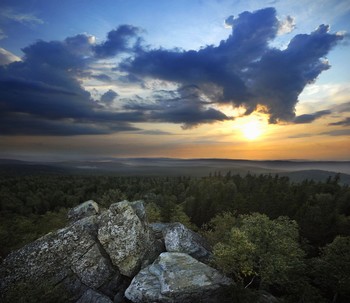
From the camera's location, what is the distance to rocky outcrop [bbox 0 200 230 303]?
4188 centimetres

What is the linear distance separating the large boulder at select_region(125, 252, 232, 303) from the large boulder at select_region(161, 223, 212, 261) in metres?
7.23

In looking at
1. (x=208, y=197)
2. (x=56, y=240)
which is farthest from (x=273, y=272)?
(x=208, y=197)

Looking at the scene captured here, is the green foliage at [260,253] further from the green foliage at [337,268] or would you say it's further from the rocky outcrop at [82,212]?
the rocky outcrop at [82,212]

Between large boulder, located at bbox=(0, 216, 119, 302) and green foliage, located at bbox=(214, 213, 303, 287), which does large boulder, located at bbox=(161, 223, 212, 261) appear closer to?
green foliage, located at bbox=(214, 213, 303, 287)

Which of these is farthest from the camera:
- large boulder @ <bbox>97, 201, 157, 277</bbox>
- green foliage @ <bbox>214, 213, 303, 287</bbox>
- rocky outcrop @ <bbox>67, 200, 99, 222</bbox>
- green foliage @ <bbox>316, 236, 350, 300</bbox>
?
rocky outcrop @ <bbox>67, 200, 99, 222</bbox>

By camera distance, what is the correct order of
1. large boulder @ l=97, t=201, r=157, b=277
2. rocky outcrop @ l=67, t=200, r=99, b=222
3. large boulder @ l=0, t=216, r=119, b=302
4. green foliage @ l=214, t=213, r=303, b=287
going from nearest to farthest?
green foliage @ l=214, t=213, r=303, b=287, large boulder @ l=0, t=216, r=119, b=302, large boulder @ l=97, t=201, r=157, b=277, rocky outcrop @ l=67, t=200, r=99, b=222

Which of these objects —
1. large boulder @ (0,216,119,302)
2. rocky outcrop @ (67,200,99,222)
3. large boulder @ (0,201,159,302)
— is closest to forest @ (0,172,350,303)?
rocky outcrop @ (67,200,99,222)

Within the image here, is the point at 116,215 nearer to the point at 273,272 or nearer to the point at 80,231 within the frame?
the point at 80,231

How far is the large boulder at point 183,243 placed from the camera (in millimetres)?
51312

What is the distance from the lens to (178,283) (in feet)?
128

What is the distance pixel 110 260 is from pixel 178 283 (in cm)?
1746

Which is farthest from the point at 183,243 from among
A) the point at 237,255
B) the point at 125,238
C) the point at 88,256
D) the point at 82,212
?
the point at 82,212

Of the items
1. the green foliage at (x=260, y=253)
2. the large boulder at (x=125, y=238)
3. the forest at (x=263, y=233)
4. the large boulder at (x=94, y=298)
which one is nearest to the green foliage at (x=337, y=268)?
the forest at (x=263, y=233)

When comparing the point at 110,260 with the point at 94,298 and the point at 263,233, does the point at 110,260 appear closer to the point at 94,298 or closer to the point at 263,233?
the point at 94,298
